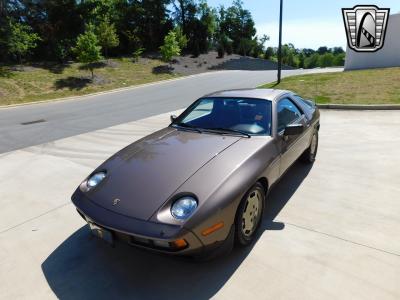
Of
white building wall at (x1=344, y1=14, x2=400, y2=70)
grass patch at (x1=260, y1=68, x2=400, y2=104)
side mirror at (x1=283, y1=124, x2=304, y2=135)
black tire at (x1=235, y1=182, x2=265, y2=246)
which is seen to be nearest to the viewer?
black tire at (x1=235, y1=182, x2=265, y2=246)

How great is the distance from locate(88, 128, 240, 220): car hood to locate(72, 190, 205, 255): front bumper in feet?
0.21

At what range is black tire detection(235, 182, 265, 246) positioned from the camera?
2912mm

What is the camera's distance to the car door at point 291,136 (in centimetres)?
384

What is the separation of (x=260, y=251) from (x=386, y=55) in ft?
70.4

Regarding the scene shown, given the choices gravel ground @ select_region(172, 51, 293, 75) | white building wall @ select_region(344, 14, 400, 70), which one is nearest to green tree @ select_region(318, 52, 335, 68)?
gravel ground @ select_region(172, 51, 293, 75)

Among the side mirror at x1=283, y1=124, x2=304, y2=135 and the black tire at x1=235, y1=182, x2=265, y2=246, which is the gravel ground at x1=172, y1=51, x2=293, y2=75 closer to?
the side mirror at x1=283, y1=124, x2=304, y2=135

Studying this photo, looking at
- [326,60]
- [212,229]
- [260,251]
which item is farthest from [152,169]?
[326,60]

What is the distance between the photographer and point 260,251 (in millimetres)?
3092

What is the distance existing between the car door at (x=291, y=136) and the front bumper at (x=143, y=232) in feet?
5.73

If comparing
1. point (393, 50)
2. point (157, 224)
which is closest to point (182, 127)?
point (157, 224)

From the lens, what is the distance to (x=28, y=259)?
313cm

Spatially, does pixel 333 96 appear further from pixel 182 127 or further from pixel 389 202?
pixel 182 127

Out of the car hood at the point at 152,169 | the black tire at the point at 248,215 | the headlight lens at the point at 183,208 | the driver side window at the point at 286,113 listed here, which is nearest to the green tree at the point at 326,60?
the driver side window at the point at 286,113

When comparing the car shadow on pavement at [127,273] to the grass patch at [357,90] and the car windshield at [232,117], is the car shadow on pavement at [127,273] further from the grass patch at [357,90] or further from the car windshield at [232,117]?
the grass patch at [357,90]
